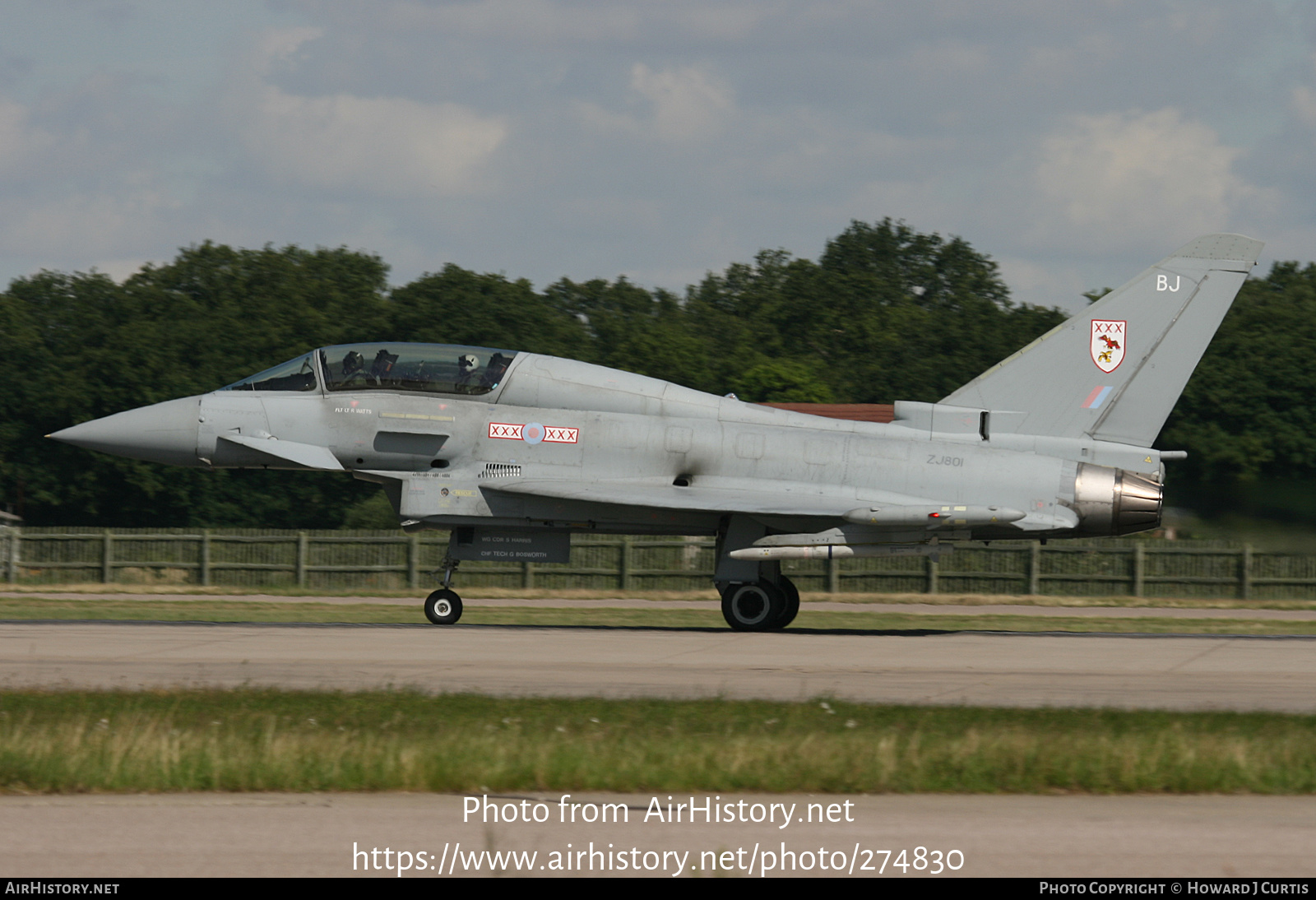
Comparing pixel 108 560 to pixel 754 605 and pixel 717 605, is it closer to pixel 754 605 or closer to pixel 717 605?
pixel 717 605

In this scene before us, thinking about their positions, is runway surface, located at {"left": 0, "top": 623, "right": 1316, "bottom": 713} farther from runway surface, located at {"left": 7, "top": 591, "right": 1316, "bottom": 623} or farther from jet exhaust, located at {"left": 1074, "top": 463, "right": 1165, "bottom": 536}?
runway surface, located at {"left": 7, "top": 591, "right": 1316, "bottom": 623}

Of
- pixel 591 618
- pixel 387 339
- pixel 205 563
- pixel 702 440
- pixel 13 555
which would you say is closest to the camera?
pixel 702 440

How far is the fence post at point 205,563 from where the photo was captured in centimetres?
3841

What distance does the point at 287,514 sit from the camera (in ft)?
187

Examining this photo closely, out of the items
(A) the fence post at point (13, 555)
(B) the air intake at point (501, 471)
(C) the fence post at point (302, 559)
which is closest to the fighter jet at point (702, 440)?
(B) the air intake at point (501, 471)

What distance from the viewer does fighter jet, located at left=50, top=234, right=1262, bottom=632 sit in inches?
771

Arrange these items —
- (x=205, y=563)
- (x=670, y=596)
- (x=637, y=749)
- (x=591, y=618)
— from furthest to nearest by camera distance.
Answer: (x=205, y=563) → (x=670, y=596) → (x=591, y=618) → (x=637, y=749)

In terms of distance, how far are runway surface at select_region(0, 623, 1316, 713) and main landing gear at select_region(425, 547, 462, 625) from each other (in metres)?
0.39

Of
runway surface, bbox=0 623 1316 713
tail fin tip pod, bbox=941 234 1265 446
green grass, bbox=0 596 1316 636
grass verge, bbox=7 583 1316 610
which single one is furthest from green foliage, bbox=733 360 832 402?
A: runway surface, bbox=0 623 1316 713

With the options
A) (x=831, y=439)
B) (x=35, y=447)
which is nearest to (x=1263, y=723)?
(x=831, y=439)

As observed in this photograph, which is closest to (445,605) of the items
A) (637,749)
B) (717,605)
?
(717,605)

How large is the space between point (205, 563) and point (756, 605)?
22881mm

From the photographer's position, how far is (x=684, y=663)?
1534 cm

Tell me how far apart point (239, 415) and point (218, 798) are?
12.6 meters
